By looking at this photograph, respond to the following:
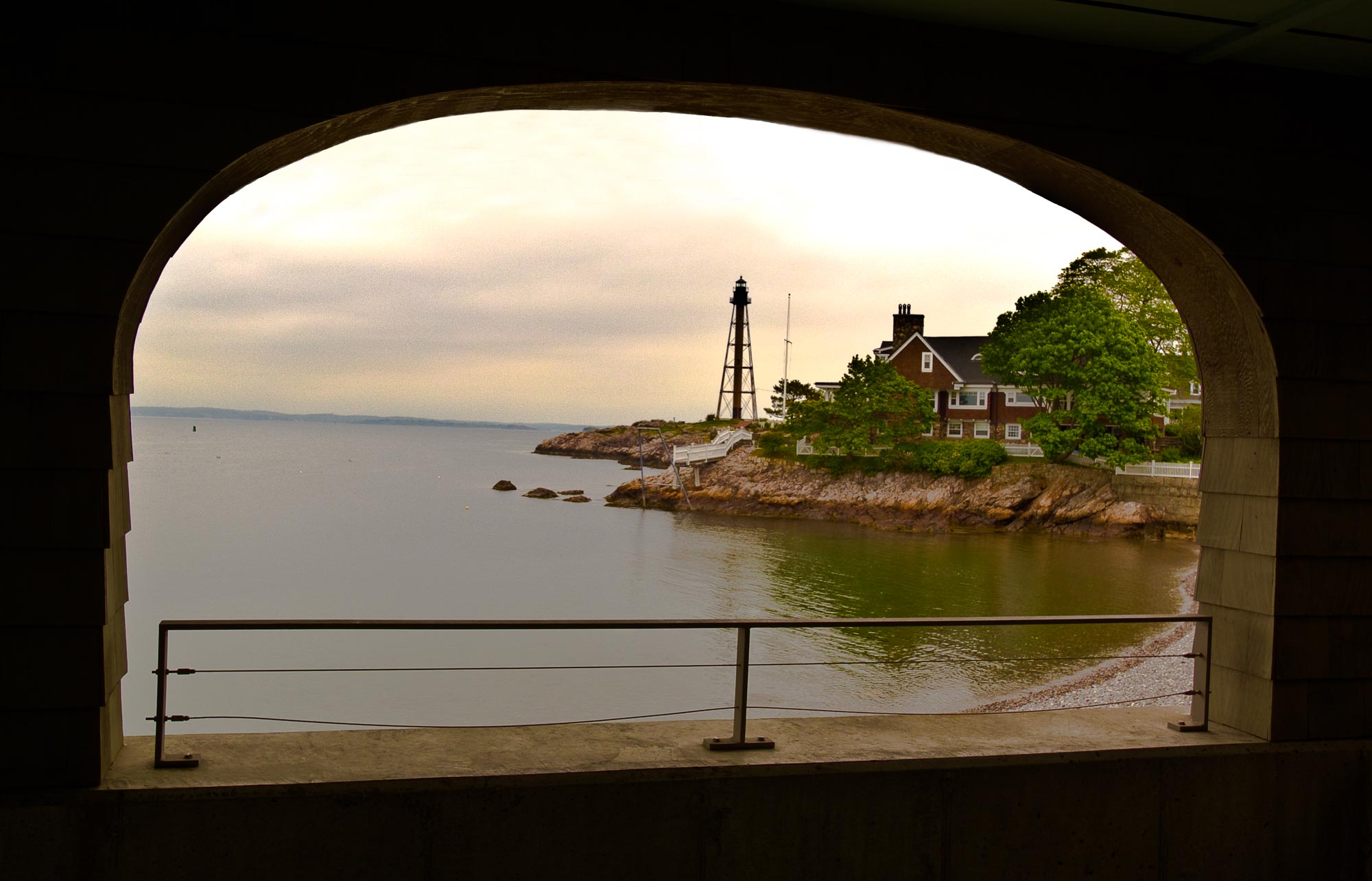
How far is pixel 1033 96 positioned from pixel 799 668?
48.0ft

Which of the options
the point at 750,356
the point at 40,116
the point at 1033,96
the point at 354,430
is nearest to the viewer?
the point at 40,116

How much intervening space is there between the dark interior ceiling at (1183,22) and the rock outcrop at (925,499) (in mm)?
27559

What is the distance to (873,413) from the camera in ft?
115

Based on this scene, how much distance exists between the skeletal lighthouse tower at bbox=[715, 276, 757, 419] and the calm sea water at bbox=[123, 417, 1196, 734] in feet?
61.7

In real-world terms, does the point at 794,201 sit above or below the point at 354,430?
above

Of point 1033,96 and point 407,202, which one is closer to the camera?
point 1033,96

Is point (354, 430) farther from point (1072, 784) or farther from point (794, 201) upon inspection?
point (1072, 784)

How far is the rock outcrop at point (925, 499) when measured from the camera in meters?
28.5

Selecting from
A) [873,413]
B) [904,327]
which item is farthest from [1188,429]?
[904,327]

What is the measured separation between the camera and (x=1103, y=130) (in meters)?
2.96

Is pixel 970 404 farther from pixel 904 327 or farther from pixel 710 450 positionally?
pixel 710 450

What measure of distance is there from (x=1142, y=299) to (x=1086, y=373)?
342 cm

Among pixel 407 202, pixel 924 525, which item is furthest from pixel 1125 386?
pixel 407 202

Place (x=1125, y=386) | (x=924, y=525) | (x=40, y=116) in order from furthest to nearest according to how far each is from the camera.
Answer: (x=924, y=525)
(x=1125, y=386)
(x=40, y=116)
